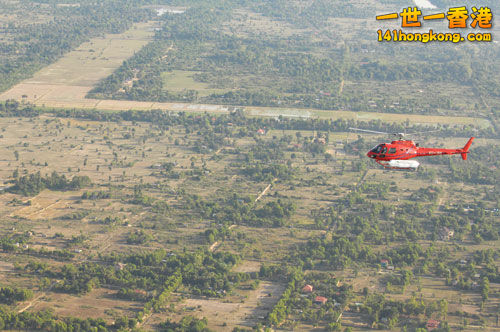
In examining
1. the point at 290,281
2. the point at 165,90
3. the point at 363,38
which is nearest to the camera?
the point at 290,281

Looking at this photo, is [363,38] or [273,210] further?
[363,38]

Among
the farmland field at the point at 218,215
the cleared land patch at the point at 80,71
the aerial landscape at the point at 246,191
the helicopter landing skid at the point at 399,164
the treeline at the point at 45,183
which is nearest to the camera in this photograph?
the helicopter landing skid at the point at 399,164

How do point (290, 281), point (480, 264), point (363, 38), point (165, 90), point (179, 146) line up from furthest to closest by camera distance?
point (363, 38)
point (165, 90)
point (179, 146)
point (480, 264)
point (290, 281)

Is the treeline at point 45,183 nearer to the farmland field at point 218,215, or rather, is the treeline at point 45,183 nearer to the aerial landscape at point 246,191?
the aerial landscape at point 246,191

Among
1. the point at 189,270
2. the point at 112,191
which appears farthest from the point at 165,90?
the point at 189,270

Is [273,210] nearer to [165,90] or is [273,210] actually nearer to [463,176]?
[463,176]

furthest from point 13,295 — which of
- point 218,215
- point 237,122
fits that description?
point 237,122

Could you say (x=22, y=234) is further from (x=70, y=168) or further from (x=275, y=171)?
(x=275, y=171)

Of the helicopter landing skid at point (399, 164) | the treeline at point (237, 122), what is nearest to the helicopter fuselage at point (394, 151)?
the helicopter landing skid at point (399, 164)
